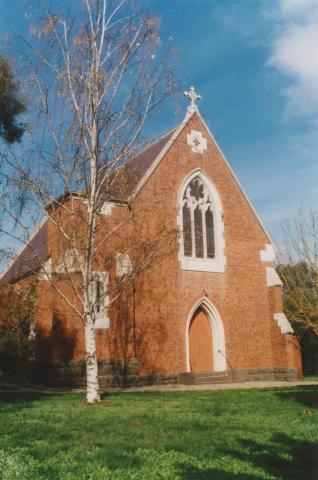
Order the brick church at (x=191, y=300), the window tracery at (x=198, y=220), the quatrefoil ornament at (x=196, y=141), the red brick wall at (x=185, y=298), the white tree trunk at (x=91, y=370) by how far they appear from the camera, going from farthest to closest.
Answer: the quatrefoil ornament at (x=196, y=141)
the window tracery at (x=198, y=220)
the red brick wall at (x=185, y=298)
the brick church at (x=191, y=300)
the white tree trunk at (x=91, y=370)

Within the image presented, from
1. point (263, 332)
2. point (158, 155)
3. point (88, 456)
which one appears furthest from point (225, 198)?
point (88, 456)

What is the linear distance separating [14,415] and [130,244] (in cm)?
514

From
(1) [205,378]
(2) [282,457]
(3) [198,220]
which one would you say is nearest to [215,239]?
(3) [198,220]

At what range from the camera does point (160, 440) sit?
6.69 metres

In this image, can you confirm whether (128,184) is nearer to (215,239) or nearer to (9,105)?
(9,105)

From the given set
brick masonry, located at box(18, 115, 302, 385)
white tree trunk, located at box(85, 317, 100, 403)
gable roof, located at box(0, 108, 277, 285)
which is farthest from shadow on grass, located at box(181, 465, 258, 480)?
brick masonry, located at box(18, 115, 302, 385)

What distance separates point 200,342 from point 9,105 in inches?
488

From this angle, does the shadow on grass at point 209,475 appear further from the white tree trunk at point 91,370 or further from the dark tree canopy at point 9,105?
the dark tree canopy at point 9,105

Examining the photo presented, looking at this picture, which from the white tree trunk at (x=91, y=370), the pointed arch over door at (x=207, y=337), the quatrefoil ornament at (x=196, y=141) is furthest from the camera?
the quatrefoil ornament at (x=196, y=141)

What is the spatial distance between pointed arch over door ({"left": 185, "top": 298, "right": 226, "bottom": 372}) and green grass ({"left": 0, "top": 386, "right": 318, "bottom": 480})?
9299mm

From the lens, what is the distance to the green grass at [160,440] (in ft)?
16.8

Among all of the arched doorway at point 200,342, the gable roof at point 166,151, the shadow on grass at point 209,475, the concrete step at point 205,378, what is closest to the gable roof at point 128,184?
the gable roof at point 166,151

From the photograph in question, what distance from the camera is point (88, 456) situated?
5.73 meters

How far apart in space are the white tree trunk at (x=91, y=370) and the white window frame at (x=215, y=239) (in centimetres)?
857
